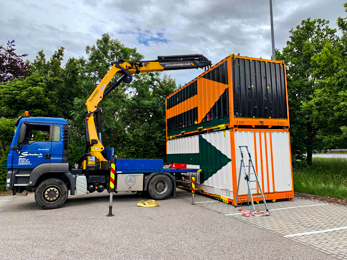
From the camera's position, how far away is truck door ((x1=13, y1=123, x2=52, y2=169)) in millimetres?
7461

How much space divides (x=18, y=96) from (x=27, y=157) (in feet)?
29.7

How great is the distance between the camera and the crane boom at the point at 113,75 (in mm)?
9156

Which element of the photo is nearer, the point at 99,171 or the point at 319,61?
the point at 99,171

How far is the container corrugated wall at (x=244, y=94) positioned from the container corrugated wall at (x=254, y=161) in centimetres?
40

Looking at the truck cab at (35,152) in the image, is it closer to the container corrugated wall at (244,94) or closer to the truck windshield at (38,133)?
the truck windshield at (38,133)

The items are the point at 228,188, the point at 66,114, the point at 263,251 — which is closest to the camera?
the point at 263,251

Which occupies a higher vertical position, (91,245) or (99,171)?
(99,171)

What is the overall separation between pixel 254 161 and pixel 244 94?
2.21m

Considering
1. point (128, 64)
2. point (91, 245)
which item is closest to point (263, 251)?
point (91, 245)

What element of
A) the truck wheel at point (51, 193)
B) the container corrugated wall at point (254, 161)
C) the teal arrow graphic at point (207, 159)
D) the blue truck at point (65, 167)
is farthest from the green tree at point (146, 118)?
the truck wheel at point (51, 193)

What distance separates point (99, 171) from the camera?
895cm

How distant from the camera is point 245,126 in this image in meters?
8.27

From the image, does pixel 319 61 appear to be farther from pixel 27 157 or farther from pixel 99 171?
pixel 27 157

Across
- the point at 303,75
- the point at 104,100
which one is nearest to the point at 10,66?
the point at 104,100
